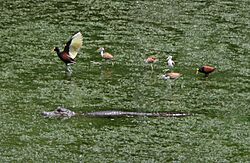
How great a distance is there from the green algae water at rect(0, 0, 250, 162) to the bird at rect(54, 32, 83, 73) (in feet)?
0.36

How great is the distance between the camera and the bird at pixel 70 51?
643 cm

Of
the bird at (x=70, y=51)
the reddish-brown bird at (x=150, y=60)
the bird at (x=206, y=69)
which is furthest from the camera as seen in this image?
the reddish-brown bird at (x=150, y=60)

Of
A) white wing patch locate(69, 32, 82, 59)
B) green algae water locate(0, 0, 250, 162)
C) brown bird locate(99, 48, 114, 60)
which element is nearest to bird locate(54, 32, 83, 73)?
white wing patch locate(69, 32, 82, 59)

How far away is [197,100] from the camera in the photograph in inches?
228

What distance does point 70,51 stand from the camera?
6.51 metres

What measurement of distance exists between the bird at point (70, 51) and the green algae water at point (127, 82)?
111 millimetres

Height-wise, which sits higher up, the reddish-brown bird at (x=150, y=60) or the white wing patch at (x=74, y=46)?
the white wing patch at (x=74, y=46)

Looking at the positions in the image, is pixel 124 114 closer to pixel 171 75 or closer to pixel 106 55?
pixel 171 75

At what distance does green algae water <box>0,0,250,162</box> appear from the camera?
4770 mm

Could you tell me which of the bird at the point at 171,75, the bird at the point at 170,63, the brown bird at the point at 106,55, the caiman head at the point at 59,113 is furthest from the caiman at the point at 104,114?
the brown bird at the point at 106,55

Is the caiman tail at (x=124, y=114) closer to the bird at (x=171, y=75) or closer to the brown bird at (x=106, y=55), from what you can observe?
the bird at (x=171, y=75)

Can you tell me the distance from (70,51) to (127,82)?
27.6 inches

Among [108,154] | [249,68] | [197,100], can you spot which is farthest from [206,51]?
[108,154]

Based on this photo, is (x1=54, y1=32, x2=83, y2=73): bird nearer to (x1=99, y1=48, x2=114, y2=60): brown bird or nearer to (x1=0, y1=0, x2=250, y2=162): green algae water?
(x1=0, y1=0, x2=250, y2=162): green algae water
